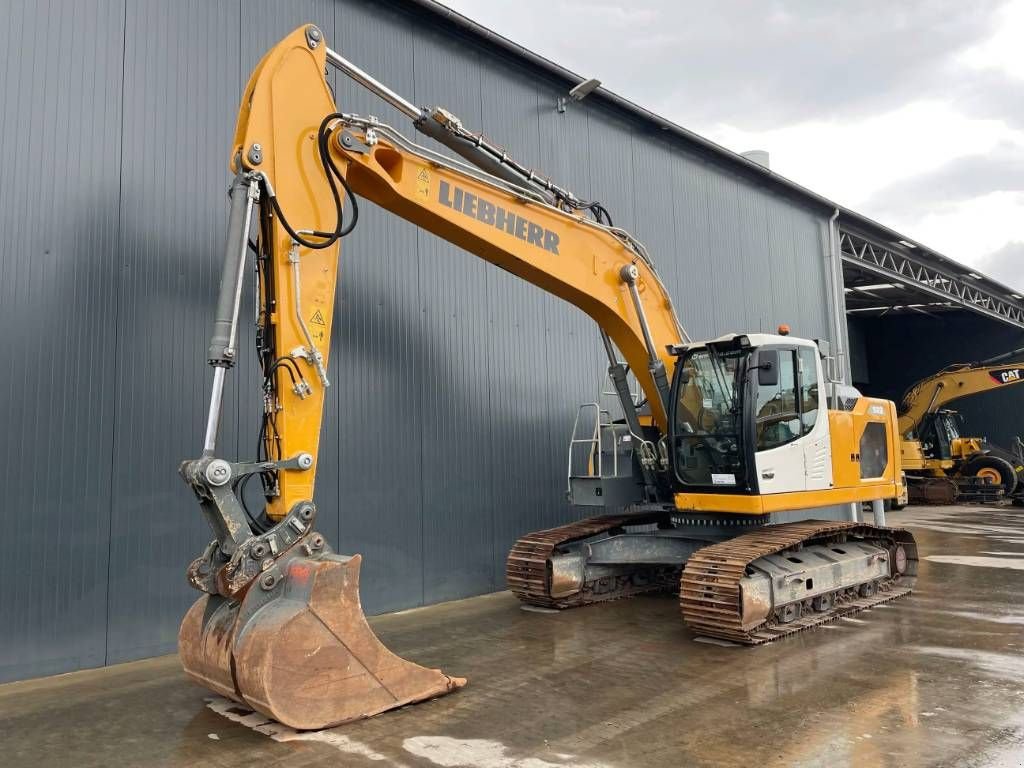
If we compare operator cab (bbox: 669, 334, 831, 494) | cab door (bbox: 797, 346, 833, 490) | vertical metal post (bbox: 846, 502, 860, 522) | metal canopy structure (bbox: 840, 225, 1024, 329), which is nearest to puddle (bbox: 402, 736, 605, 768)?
operator cab (bbox: 669, 334, 831, 494)

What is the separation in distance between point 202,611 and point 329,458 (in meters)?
3.16

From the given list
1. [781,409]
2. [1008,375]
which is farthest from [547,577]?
[1008,375]

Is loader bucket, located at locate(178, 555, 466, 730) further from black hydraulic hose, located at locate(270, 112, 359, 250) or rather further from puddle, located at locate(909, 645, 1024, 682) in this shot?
puddle, located at locate(909, 645, 1024, 682)

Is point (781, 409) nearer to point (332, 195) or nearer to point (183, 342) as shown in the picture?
point (332, 195)

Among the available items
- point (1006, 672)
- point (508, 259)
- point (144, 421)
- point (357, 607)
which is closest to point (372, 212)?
point (508, 259)

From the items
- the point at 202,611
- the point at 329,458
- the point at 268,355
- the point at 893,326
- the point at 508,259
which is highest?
the point at 893,326

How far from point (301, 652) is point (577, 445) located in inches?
275

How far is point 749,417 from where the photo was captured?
7.38 meters

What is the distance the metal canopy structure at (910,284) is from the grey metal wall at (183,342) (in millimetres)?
11833

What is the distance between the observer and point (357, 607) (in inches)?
194

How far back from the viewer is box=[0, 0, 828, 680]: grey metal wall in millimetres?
6453

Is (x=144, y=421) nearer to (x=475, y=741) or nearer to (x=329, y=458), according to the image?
(x=329, y=458)

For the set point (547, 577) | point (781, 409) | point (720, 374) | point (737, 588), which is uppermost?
point (720, 374)

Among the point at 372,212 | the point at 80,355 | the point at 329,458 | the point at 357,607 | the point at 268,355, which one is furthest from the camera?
the point at 372,212
